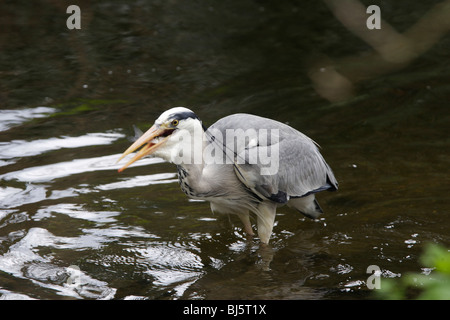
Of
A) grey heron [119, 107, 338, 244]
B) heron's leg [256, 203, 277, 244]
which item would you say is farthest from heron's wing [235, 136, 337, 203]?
heron's leg [256, 203, 277, 244]

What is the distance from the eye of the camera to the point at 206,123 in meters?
8.23

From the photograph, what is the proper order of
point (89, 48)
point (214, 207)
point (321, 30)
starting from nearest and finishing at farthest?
point (214, 207) < point (89, 48) < point (321, 30)

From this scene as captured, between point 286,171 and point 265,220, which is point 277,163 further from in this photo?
point 265,220

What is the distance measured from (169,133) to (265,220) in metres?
1.43

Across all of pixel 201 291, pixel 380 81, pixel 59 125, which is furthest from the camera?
pixel 380 81

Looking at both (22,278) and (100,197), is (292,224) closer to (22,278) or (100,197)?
(100,197)

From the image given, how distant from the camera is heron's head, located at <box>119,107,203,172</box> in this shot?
4.62 m

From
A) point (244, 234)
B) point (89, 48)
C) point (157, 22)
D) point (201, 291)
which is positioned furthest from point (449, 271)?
point (157, 22)

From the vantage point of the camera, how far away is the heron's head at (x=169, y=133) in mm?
4617

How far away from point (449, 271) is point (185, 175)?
334cm

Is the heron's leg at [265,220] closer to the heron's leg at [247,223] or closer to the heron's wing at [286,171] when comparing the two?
the heron's wing at [286,171]

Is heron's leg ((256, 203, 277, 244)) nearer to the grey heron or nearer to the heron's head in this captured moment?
the grey heron

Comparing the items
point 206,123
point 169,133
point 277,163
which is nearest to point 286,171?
point 277,163

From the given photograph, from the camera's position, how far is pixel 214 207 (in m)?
5.67
